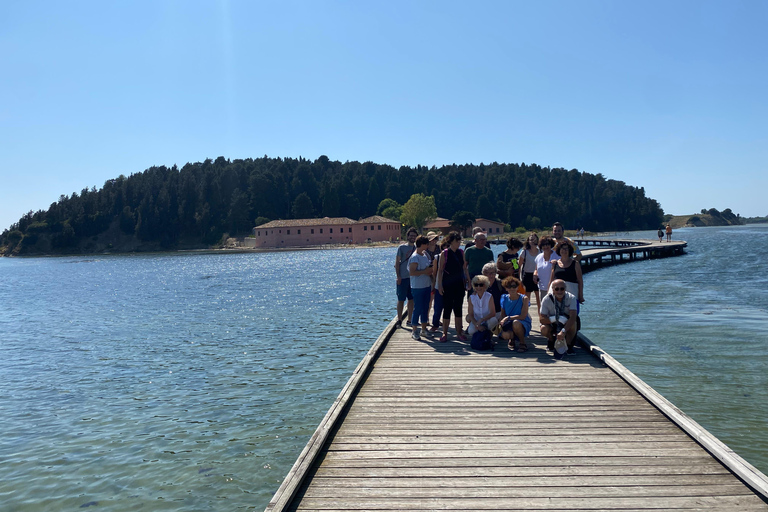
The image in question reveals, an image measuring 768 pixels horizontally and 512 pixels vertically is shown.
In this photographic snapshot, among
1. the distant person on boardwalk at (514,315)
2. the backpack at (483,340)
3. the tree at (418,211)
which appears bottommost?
the backpack at (483,340)

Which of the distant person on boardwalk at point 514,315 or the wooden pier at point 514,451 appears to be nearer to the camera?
the wooden pier at point 514,451

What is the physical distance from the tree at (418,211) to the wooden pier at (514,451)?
371ft

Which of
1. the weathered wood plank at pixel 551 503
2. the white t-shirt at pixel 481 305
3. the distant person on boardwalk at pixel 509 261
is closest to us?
the weathered wood plank at pixel 551 503

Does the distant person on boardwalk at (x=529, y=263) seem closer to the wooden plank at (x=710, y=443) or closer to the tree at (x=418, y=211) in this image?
the wooden plank at (x=710, y=443)

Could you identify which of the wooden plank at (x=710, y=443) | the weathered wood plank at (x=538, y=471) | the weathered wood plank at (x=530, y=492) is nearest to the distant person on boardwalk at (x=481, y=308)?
the wooden plank at (x=710, y=443)

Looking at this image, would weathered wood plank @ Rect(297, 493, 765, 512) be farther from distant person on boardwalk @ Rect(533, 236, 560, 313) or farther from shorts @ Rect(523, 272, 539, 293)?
shorts @ Rect(523, 272, 539, 293)

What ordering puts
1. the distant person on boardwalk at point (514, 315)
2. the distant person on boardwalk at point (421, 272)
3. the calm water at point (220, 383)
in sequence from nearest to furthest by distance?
the calm water at point (220, 383) → the distant person on boardwalk at point (514, 315) → the distant person on boardwalk at point (421, 272)

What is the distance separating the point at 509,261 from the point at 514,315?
6.29 ft

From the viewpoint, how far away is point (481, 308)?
9.18 m

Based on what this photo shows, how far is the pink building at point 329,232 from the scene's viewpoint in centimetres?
11375

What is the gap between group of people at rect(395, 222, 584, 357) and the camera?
A: 8680 millimetres

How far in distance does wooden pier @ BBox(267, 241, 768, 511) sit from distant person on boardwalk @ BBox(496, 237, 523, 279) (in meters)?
2.64

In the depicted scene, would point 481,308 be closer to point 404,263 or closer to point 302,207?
point 404,263

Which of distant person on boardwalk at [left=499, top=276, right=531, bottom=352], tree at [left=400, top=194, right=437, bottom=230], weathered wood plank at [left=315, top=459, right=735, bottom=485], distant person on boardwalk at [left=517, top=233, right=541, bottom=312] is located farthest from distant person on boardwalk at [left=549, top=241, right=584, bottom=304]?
tree at [left=400, top=194, right=437, bottom=230]
